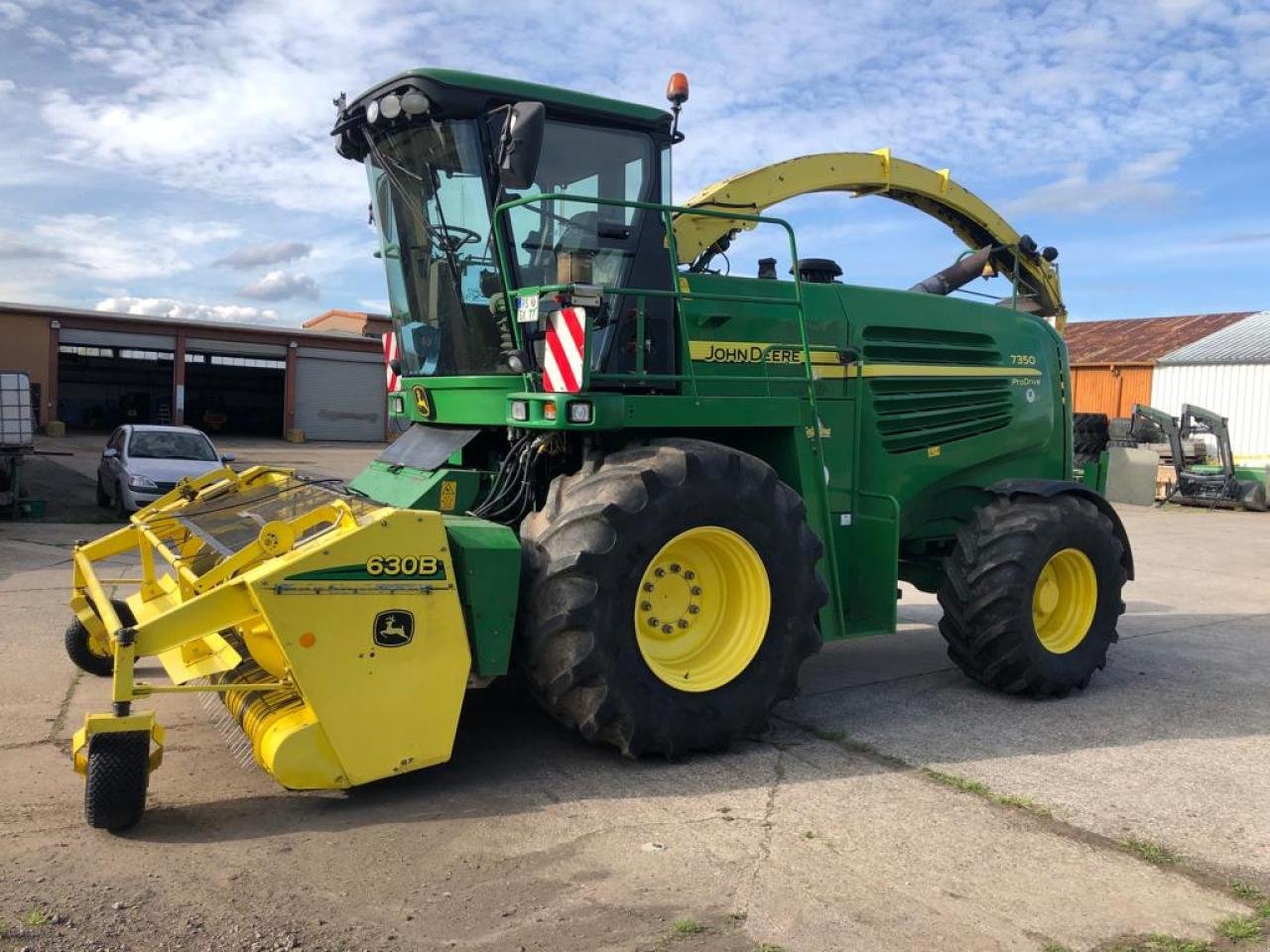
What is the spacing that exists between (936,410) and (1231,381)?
25.8m

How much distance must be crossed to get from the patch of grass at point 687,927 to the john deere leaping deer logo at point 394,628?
1.50 metres

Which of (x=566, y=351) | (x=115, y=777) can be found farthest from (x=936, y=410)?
(x=115, y=777)

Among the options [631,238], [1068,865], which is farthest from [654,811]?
[631,238]

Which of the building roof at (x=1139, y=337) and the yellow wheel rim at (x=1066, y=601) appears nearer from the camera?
the yellow wheel rim at (x=1066, y=601)

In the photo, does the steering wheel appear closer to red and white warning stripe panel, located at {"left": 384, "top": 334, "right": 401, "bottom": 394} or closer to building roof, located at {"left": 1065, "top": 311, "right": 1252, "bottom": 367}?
red and white warning stripe panel, located at {"left": 384, "top": 334, "right": 401, "bottom": 394}

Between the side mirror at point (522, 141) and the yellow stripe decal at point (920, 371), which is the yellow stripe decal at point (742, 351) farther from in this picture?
the side mirror at point (522, 141)

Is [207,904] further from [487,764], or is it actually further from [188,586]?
[188,586]

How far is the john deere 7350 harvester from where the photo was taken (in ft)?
13.2

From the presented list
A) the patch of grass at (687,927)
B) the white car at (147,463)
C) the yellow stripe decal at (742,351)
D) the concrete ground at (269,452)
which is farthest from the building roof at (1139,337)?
the patch of grass at (687,927)

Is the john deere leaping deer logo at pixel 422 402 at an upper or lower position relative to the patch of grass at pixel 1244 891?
upper

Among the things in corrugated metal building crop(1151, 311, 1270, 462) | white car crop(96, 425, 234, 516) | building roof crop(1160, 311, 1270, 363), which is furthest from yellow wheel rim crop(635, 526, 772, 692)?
building roof crop(1160, 311, 1270, 363)

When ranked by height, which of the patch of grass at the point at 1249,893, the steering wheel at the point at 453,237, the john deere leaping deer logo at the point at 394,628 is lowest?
the patch of grass at the point at 1249,893

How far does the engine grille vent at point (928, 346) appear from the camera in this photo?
21.0ft

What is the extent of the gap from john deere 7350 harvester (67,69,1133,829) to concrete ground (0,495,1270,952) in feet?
0.82
